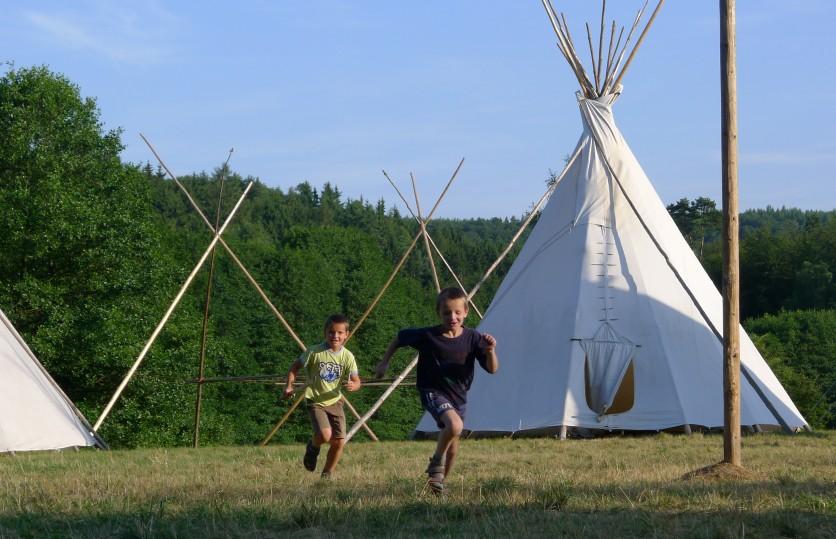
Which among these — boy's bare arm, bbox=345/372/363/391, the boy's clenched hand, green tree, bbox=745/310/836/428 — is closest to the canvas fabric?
boy's bare arm, bbox=345/372/363/391

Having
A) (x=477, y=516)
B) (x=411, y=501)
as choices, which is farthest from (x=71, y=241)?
(x=477, y=516)

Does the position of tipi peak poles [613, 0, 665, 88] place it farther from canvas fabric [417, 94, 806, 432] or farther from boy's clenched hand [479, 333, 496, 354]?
boy's clenched hand [479, 333, 496, 354]

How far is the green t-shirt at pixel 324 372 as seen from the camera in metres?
7.38

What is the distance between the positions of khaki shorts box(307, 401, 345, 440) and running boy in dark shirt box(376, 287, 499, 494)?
986 mm

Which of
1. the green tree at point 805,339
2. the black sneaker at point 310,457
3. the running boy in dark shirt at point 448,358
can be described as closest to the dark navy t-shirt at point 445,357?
the running boy in dark shirt at point 448,358

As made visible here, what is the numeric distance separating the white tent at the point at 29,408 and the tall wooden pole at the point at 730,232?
7.44 metres

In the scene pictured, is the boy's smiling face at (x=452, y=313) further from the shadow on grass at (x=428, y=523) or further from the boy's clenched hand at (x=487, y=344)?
the shadow on grass at (x=428, y=523)

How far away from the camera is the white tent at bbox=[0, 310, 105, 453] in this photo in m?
12.2

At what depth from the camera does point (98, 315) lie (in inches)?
871

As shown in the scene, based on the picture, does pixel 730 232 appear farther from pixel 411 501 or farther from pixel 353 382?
pixel 411 501

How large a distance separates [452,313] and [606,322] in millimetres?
8108

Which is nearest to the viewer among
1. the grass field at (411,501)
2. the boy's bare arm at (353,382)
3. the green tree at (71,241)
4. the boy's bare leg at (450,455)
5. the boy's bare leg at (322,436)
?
the grass field at (411,501)

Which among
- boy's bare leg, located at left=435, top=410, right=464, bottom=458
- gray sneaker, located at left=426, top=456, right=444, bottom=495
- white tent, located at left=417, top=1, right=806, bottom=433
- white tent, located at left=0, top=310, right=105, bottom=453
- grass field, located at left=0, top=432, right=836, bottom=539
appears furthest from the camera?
white tent, located at left=417, top=1, right=806, bottom=433

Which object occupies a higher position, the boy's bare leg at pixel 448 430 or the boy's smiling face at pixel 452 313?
the boy's smiling face at pixel 452 313
